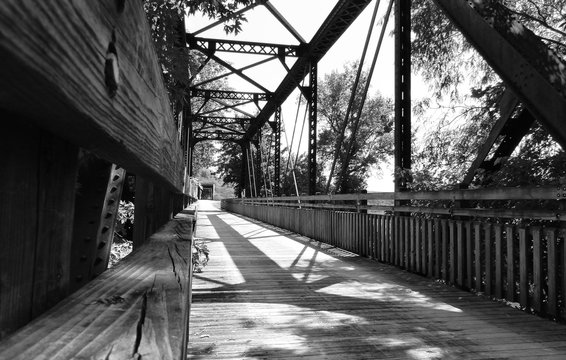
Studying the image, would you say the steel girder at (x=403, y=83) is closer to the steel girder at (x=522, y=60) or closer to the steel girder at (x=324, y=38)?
the steel girder at (x=324, y=38)

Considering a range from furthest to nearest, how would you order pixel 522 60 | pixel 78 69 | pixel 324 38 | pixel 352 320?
pixel 324 38 < pixel 352 320 < pixel 522 60 < pixel 78 69

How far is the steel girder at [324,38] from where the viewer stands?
31.0 ft

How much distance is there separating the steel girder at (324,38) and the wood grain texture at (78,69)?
30.2 feet

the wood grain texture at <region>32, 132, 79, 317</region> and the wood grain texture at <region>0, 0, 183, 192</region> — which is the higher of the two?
the wood grain texture at <region>0, 0, 183, 192</region>

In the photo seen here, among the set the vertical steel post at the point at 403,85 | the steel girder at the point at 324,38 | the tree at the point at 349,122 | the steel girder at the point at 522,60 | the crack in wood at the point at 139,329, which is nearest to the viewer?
the crack in wood at the point at 139,329

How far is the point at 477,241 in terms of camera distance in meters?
4.21

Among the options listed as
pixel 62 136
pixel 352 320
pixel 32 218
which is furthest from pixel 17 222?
pixel 352 320

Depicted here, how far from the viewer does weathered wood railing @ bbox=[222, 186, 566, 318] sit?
11.1 ft

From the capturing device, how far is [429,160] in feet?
22.3

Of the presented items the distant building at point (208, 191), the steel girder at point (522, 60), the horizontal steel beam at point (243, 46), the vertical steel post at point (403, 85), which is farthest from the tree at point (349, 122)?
the distant building at point (208, 191)

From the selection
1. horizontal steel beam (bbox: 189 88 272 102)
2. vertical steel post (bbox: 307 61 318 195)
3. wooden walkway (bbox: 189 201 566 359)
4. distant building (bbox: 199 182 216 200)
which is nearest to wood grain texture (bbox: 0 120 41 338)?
wooden walkway (bbox: 189 201 566 359)

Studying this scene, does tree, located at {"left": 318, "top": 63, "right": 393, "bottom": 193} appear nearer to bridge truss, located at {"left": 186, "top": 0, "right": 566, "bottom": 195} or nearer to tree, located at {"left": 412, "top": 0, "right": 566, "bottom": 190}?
bridge truss, located at {"left": 186, "top": 0, "right": 566, "bottom": 195}

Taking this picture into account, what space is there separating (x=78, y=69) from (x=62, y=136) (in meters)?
0.23

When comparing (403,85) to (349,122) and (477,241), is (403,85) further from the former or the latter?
(349,122)
